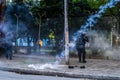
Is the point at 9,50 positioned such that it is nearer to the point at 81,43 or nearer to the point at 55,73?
the point at 81,43

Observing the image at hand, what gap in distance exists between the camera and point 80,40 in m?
19.2

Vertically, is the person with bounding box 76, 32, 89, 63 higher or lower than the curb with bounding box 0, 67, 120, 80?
higher

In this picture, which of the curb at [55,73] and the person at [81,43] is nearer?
the curb at [55,73]

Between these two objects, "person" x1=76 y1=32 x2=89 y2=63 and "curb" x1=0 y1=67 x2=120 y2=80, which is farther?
"person" x1=76 y1=32 x2=89 y2=63

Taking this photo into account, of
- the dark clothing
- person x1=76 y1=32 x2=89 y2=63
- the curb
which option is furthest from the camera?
the dark clothing

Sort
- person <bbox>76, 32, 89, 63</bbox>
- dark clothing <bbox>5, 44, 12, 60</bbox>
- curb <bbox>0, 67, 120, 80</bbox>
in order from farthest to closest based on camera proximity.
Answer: dark clothing <bbox>5, 44, 12, 60</bbox>, person <bbox>76, 32, 89, 63</bbox>, curb <bbox>0, 67, 120, 80</bbox>

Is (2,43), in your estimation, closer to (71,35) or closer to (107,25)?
(71,35)

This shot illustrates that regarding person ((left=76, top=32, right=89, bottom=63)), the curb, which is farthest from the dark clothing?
the curb

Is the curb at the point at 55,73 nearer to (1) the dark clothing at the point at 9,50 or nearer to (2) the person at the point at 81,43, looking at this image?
(2) the person at the point at 81,43

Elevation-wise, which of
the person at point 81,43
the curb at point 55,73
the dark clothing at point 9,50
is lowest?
the curb at point 55,73

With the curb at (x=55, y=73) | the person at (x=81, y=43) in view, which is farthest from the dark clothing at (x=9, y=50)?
the curb at (x=55, y=73)

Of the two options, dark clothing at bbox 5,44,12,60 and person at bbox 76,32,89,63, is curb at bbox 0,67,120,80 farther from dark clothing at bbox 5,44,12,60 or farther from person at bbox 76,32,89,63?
dark clothing at bbox 5,44,12,60

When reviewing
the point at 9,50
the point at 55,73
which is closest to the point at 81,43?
the point at 55,73

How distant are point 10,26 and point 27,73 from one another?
36.1ft
